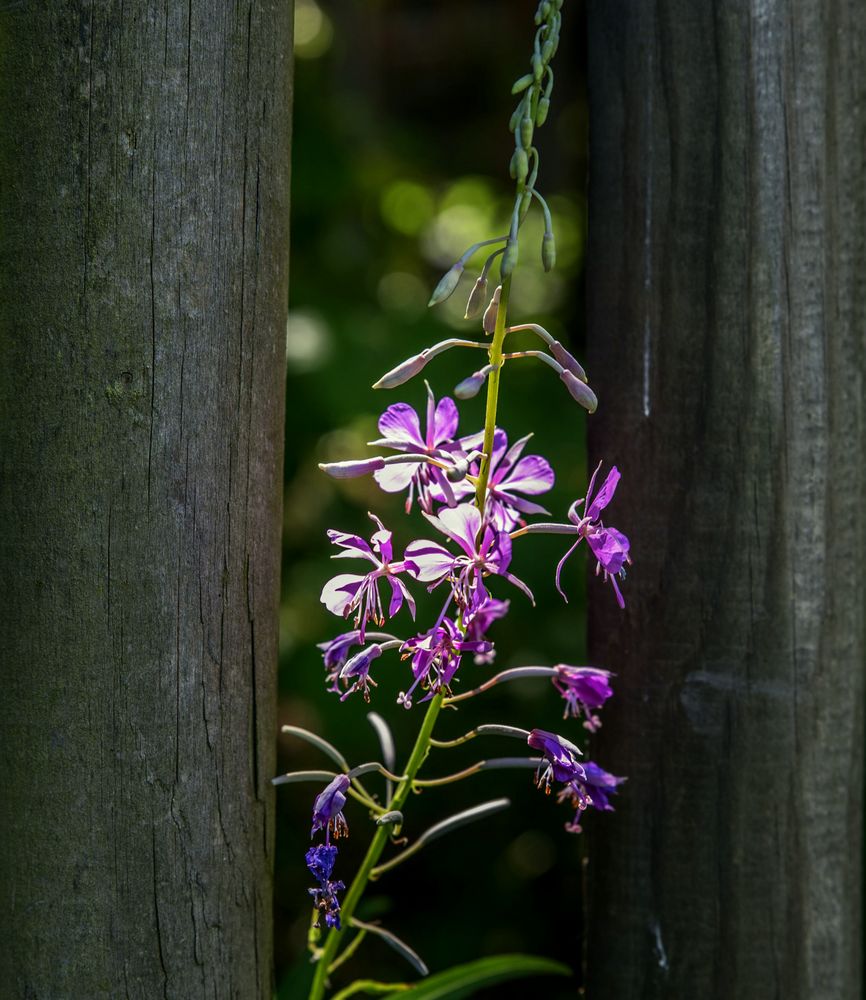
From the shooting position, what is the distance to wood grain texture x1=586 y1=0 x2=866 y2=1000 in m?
1.45

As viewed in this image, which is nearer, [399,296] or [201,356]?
[201,356]

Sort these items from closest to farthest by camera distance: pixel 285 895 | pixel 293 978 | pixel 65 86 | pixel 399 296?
pixel 65 86, pixel 293 978, pixel 285 895, pixel 399 296

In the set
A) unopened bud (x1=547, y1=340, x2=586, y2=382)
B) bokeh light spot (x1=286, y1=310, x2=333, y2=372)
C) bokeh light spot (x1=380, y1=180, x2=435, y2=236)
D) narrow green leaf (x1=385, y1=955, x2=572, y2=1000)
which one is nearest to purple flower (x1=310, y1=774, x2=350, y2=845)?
narrow green leaf (x1=385, y1=955, x2=572, y2=1000)

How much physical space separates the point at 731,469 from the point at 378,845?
715 millimetres

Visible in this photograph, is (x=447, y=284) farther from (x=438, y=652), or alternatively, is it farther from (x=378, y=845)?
(x=378, y=845)

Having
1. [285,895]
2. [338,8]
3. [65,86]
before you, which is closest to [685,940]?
[65,86]

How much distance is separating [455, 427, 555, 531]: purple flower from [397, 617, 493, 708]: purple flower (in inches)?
6.7

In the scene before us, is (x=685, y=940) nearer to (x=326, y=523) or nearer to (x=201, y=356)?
(x=201, y=356)

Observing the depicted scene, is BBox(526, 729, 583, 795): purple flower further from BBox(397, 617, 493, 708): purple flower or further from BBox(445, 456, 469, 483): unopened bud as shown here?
BBox(445, 456, 469, 483): unopened bud

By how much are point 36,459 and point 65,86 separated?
45 centimetres

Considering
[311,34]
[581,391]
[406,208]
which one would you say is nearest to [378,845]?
[581,391]

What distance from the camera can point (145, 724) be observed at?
126 centimetres

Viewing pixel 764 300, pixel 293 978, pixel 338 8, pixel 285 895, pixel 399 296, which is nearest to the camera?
pixel 764 300

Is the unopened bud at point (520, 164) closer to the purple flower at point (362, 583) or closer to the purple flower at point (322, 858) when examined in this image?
the purple flower at point (362, 583)
